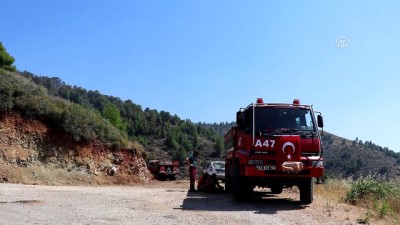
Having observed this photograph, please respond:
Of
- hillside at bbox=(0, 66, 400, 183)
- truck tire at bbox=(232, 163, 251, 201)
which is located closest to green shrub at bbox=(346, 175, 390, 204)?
hillside at bbox=(0, 66, 400, 183)

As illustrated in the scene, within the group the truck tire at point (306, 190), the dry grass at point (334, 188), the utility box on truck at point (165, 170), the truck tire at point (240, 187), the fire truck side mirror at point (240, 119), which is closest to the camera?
the truck tire at point (306, 190)

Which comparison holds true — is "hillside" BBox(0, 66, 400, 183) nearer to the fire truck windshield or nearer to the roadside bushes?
the roadside bushes

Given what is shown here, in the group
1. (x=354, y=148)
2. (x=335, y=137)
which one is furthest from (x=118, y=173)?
(x=335, y=137)

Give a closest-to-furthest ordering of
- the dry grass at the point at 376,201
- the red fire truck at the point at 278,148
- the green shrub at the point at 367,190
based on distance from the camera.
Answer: the dry grass at the point at 376,201 → the red fire truck at the point at 278,148 → the green shrub at the point at 367,190

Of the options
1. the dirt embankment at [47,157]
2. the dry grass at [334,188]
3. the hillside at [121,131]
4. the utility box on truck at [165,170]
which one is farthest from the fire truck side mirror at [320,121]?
the utility box on truck at [165,170]

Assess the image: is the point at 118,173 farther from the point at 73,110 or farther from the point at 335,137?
the point at 335,137

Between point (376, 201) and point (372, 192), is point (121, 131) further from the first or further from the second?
point (376, 201)

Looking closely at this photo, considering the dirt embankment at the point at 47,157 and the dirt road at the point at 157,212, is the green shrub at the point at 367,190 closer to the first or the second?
the dirt road at the point at 157,212

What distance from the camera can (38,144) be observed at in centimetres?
2667

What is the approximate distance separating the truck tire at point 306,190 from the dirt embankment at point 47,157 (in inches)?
591

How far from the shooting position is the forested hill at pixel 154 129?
77.2 meters

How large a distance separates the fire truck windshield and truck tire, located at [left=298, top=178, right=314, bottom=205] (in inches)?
61.2

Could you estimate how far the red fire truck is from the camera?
12.2 metres

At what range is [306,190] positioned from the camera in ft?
42.8
